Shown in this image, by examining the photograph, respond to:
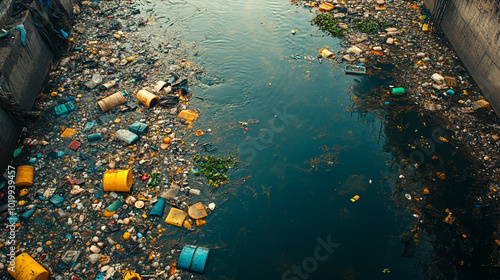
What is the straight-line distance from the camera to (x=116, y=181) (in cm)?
471

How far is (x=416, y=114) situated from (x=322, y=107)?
6.69 ft

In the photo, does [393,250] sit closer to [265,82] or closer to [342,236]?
[342,236]

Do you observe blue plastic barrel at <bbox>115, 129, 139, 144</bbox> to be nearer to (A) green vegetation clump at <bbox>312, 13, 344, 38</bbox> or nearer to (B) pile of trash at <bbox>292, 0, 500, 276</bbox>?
(B) pile of trash at <bbox>292, 0, 500, 276</bbox>

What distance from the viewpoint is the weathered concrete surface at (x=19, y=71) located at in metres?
5.25

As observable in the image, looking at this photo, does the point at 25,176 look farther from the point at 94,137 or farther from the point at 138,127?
the point at 138,127

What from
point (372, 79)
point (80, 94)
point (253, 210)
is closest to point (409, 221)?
point (253, 210)

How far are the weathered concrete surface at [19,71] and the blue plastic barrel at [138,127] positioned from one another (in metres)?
2.16

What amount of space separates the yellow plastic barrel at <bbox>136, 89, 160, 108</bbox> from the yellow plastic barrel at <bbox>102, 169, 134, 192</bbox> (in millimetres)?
1898

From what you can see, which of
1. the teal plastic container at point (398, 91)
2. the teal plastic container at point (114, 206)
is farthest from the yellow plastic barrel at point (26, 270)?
the teal plastic container at point (398, 91)

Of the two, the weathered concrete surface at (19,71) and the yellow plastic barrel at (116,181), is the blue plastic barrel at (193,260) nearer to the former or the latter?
the yellow plastic barrel at (116,181)

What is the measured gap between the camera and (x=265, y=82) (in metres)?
6.99

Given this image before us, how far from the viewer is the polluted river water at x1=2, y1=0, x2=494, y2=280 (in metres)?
4.18

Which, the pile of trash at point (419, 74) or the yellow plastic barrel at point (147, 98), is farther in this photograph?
the yellow plastic barrel at point (147, 98)

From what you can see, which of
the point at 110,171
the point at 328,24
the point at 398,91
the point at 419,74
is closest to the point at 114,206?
the point at 110,171
